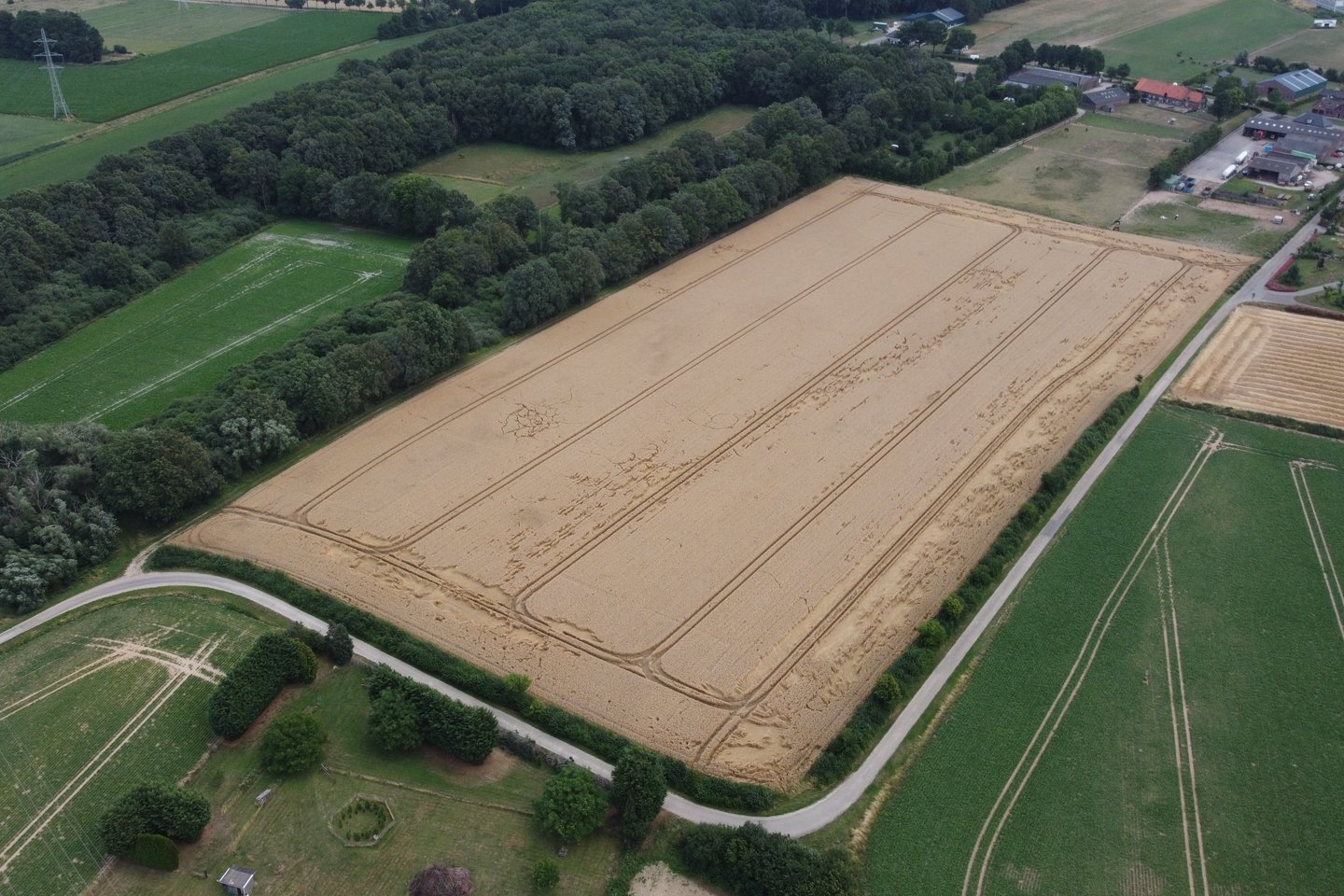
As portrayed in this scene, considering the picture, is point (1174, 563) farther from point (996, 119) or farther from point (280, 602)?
point (996, 119)

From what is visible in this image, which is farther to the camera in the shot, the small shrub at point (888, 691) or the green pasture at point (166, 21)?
the green pasture at point (166, 21)

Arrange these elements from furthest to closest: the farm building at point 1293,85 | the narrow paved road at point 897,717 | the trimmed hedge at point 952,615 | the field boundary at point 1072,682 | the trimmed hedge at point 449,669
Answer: the farm building at point 1293,85, the trimmed hedge at point 952,615, the trimmed hedge at point 449,669, the narrow paved road at point 897,717, the field boundary at point 1072,682

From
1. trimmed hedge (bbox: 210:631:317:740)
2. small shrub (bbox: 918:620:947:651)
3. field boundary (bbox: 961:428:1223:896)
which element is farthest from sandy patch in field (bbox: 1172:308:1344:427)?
trimmed hedge (bbox: 210:631:317:740)

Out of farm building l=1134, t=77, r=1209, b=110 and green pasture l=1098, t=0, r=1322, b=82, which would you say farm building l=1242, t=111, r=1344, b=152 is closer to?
farm building l=1134, t=77, r=1209, b=110

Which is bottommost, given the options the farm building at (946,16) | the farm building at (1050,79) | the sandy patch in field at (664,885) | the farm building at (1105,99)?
the sandy patch in field at (664,885)

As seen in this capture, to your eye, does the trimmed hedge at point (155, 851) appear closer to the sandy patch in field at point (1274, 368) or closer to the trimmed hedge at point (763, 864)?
the trimmed hedge at point (763, 864)

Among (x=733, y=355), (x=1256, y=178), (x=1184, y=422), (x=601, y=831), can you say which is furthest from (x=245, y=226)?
(x=1256, y=178)

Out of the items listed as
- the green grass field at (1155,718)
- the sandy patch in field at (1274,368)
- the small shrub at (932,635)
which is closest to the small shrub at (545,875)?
the green grass field at (1155,718)

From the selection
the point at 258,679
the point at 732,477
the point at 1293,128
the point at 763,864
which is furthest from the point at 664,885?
the point at 1293,128
